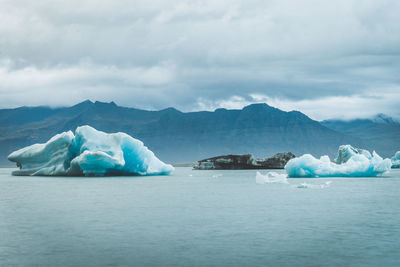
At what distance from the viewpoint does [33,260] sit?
700 cm

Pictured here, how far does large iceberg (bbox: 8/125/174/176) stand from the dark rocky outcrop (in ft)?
77.4

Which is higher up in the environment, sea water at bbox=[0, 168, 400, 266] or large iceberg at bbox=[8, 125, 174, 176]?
large iceberg at bbox=[8, 125, 174, 176]

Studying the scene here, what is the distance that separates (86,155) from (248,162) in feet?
105

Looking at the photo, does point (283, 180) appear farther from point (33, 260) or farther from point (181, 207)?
point (33, 260)

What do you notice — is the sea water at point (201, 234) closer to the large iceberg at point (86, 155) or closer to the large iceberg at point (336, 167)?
the large iceberg at point (336, 167)

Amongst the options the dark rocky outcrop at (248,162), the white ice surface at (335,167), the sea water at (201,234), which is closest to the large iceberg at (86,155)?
the white ice surface at (335,167)

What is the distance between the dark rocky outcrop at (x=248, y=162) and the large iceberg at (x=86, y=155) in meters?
23.6

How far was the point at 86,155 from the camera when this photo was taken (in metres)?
30.6

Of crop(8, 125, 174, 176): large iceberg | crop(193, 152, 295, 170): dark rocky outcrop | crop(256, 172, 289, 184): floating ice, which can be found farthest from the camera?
crop(193, 152, 295, 170): dark rocky outcrop

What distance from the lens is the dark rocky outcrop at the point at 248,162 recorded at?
193 ft

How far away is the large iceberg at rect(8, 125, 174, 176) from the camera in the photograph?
31609 millimetres

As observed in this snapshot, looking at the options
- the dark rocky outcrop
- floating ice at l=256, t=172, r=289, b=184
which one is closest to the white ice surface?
floating ice at l=256, t=172, r=289, b=184

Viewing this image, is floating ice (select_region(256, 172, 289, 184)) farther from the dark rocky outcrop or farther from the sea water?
the dark rocky outcrop

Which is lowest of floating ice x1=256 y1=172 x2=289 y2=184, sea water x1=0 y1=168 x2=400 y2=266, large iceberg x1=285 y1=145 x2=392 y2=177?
sea water x1=0 y1=168 x2=400 y2=266
